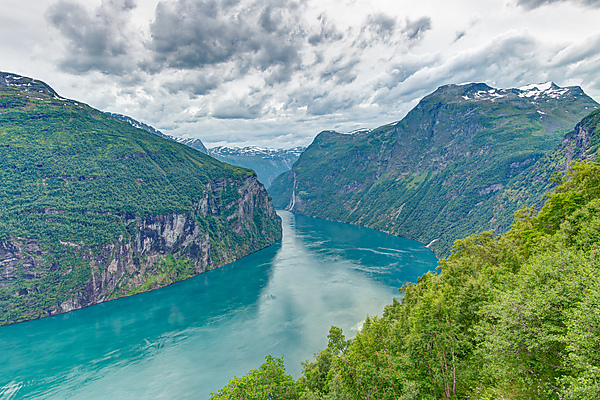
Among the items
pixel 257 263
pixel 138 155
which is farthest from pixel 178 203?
pixel 257 263

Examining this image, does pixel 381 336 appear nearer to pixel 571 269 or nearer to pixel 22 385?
pixel 571 269

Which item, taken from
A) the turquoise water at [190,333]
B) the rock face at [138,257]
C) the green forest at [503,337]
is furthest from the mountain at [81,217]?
the green forest at [503,337]

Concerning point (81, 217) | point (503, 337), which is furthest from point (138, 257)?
point (503, 337)

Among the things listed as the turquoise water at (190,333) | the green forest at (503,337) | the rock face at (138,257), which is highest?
the green forest at (503,337)

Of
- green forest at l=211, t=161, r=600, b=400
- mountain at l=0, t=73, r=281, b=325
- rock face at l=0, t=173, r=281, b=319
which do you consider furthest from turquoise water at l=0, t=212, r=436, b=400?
green forest at l=211, t=161, r=600, b=400

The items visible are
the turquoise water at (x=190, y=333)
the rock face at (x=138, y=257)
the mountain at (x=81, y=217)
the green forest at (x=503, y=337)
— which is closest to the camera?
the green forest at (x=503, y=337)

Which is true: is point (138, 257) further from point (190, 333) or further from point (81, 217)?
point (190, 333)

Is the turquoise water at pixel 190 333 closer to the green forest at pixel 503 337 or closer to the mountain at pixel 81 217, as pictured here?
the mountain at pixel 81 217

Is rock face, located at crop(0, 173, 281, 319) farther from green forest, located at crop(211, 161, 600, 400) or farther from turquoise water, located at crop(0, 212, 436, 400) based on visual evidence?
green forest, located at crop(211, 161, 600, 400)
